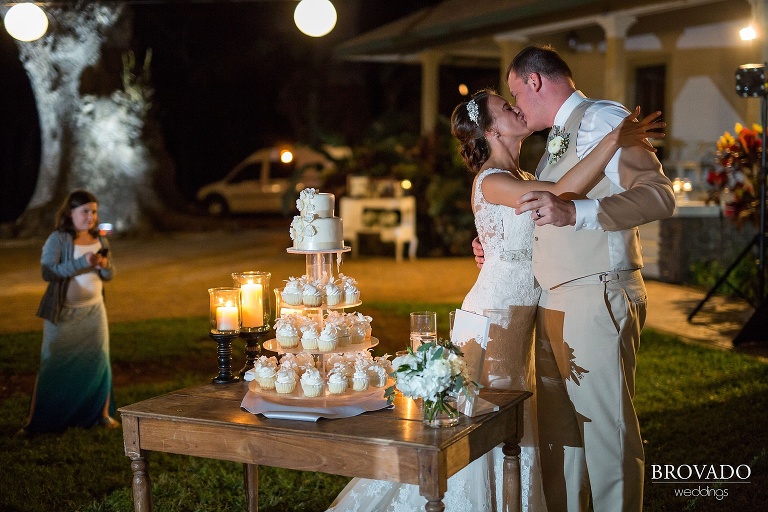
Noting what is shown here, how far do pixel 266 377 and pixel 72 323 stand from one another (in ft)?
10.9

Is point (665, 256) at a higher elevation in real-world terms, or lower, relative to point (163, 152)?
lower

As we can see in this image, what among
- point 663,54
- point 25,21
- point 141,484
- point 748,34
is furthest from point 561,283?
point 663,54

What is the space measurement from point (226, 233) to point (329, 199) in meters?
17.6

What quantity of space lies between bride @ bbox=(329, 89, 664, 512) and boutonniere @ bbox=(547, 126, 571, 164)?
0.63 ft

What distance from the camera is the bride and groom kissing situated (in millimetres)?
3896

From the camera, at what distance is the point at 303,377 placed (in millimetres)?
3736

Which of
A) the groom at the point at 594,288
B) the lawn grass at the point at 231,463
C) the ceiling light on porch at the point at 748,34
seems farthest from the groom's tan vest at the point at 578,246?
the ceiling light on porch at the point at 748,34

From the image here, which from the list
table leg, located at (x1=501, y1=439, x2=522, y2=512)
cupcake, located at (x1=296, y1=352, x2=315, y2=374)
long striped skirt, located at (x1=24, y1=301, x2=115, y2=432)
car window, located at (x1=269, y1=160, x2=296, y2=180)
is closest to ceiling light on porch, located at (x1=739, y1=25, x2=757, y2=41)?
long striped skirt, located at (x1=24, y1=301, x2=115, y2=432)

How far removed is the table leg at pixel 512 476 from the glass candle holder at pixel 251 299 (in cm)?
130

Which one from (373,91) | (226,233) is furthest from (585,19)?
(373,91)

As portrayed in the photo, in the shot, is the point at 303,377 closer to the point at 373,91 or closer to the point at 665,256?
the point at 665,256

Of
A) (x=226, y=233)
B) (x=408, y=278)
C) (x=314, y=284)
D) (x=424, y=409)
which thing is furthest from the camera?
(x=226, y=233)

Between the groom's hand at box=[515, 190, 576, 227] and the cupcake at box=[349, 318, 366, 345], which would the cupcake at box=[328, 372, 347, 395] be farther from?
the groom's hand at box=[515, 190, 576, 227]

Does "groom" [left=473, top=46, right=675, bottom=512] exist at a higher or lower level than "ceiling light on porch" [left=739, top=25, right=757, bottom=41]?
lower
